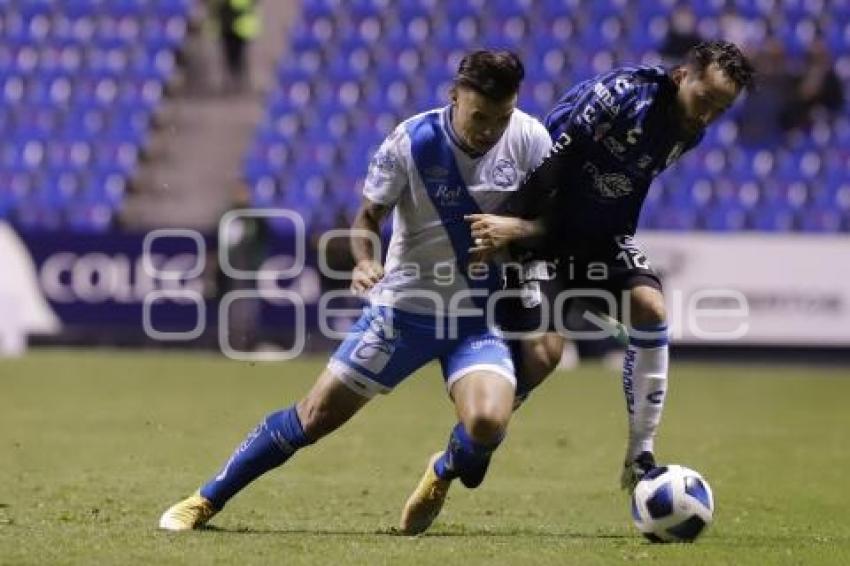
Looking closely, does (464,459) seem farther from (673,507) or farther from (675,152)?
(675,152)

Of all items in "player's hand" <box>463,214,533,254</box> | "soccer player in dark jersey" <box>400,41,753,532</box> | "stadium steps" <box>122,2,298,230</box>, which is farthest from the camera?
"stadium steps" <box>122,2,298,230</box>

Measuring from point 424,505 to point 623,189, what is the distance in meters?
1.65

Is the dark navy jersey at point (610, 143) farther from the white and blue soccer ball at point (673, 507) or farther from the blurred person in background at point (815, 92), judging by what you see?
the blurred person in background at point (815, 92)

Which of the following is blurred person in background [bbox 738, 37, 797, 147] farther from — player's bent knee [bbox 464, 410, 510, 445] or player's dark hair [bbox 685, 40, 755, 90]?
player's bent knee [bbox 464, 410, 510, 445]

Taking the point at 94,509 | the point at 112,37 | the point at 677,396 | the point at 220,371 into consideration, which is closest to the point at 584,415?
the point at 677,396

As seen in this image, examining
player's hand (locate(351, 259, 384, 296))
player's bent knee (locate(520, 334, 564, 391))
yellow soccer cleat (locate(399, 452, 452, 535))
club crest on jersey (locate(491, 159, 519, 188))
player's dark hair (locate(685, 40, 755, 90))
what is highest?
player's dark hair (locate(685, 40, 755, 90))

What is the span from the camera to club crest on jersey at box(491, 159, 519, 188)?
7215 mm

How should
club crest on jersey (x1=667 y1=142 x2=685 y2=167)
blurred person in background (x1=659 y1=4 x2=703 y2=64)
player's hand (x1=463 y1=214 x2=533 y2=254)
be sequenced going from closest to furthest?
player's hand (x1=463 y1=214 x2=533 y2=254), club crest on jersey (x1=667 y1=142 x2=685 y2=167), blurred person in background (x1=659 y1=4 x2=703 y2=64)

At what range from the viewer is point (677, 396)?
623 inches

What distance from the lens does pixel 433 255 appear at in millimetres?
7273

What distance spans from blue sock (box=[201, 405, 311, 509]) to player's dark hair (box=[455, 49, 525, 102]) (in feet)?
5.15

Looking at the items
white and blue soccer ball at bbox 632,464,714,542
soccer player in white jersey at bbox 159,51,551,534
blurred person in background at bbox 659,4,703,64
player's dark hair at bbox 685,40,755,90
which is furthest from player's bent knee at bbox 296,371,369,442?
blurred person in background at bbox 659,4,703,64

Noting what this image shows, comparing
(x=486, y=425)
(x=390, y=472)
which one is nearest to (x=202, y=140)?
(x=390, y=472)

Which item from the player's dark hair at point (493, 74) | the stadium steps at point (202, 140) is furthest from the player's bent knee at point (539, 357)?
the stadium steps at point (202, 140)
